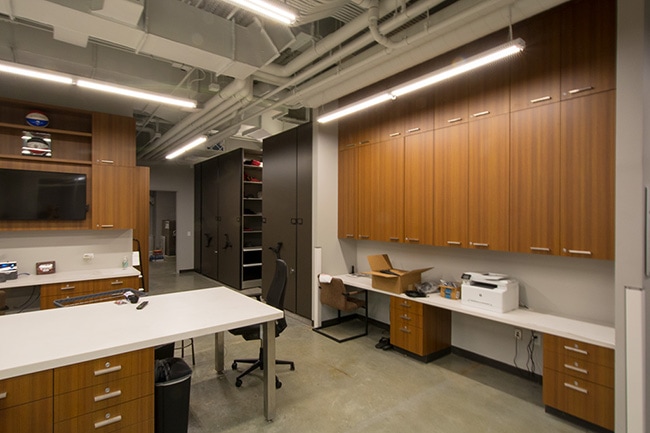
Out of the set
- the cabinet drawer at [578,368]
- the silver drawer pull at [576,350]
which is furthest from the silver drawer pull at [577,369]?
the silver drawer pull at [576,350]

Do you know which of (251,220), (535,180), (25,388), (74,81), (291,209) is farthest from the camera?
(251,220)

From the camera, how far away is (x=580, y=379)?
2.49 meters

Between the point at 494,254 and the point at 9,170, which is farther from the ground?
the point at 9,170

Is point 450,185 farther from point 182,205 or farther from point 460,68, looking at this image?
point 182,205

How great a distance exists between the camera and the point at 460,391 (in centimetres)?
305

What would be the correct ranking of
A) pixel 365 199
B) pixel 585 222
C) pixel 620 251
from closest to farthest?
pixel 620 251 → pixel 585 222 → pixel 365 199

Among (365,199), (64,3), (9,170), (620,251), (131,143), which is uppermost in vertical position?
(64,3)

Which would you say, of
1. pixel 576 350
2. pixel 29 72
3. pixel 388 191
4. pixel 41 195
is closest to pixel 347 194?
pixel 388 191

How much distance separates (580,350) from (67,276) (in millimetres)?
5394

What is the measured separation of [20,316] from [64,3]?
7.48 feet

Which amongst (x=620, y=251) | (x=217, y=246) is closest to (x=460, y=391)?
(x=620, y=251)

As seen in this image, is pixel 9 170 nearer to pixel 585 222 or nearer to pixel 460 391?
pixel 460 391

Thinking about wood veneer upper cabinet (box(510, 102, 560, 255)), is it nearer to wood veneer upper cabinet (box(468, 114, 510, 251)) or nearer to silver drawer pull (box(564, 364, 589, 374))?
wood veneer upper cabinet (box(468, 114, 510, 251))

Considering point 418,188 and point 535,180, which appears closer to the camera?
point 535,180
